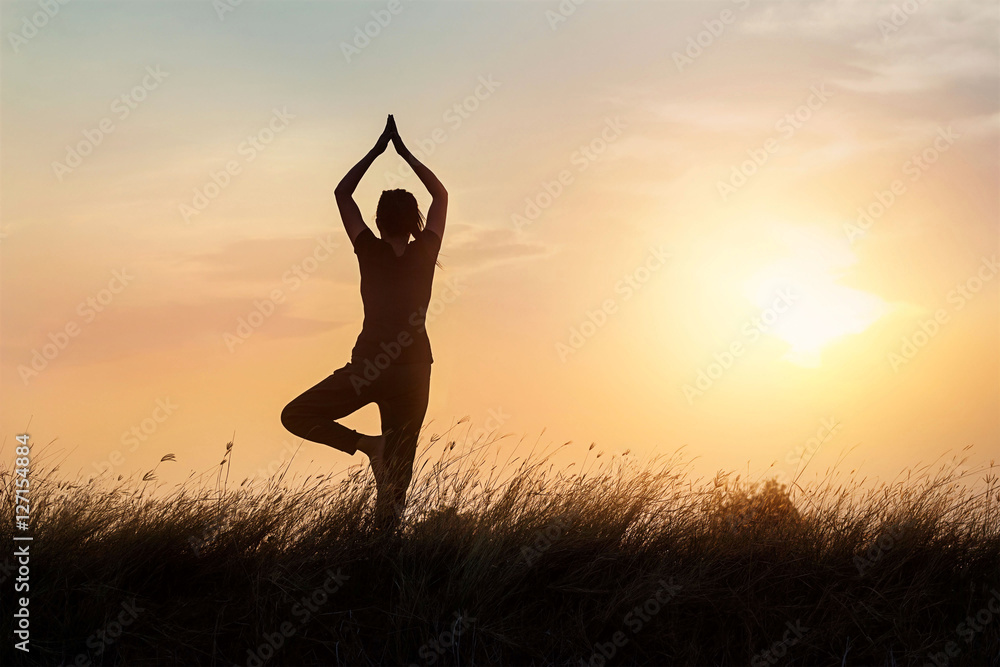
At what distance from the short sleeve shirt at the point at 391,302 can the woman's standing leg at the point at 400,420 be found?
4.2 inches

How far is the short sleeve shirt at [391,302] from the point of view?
239 inches

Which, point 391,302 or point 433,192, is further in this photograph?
point 433,192

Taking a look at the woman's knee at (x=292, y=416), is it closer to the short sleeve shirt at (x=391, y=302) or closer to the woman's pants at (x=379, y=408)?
the woman's pants at (x=379, y=408)

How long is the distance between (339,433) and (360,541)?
826 millimetres

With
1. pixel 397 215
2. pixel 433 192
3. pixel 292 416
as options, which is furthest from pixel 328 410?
pixel 433 192

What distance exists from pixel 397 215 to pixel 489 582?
8.74 feet

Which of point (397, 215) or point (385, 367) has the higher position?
point (397, 215)

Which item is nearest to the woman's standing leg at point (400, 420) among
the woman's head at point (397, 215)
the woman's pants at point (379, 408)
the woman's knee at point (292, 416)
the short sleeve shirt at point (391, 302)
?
the woman's pants at point (379, 408)

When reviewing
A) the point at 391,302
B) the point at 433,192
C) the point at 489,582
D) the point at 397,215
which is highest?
the point at 433,192

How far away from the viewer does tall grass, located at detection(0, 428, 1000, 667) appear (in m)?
5.20

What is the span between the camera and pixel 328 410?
6125 millimetres

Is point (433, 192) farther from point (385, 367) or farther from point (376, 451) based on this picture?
point (376, 451)

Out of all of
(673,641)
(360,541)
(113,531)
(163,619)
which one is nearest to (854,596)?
(673,641)

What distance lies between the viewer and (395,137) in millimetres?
6516
